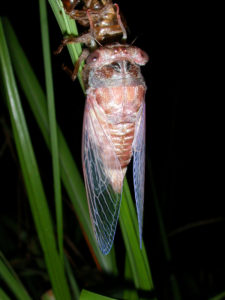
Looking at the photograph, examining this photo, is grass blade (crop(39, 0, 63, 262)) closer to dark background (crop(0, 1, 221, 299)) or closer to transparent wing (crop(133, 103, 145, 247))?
transparent wing (crop(133, 103, 145, 247))

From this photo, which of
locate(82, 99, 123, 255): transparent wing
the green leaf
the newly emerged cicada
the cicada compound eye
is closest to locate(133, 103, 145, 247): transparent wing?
the newly emerged cicada


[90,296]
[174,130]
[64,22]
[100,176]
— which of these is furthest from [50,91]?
[174,130]

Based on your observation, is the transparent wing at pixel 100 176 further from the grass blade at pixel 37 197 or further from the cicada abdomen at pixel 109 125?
the grass blade at pixel 37 197

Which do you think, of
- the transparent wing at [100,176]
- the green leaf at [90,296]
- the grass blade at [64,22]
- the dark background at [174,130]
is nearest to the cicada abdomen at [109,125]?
the transparent wing at [100,176]

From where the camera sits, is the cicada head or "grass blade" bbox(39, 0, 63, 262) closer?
"grass blade" bbox(39, 0, 63, 262)

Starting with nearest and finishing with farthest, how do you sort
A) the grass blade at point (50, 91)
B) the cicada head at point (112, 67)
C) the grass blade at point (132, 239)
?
the grass blade at point (50, 91), the grass blade at point (132, 239), the cicada head at point (112, 67)

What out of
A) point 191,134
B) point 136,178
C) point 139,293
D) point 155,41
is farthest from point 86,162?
point 191,134

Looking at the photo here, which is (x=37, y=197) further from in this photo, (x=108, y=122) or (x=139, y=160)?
(x=139, y=160)
